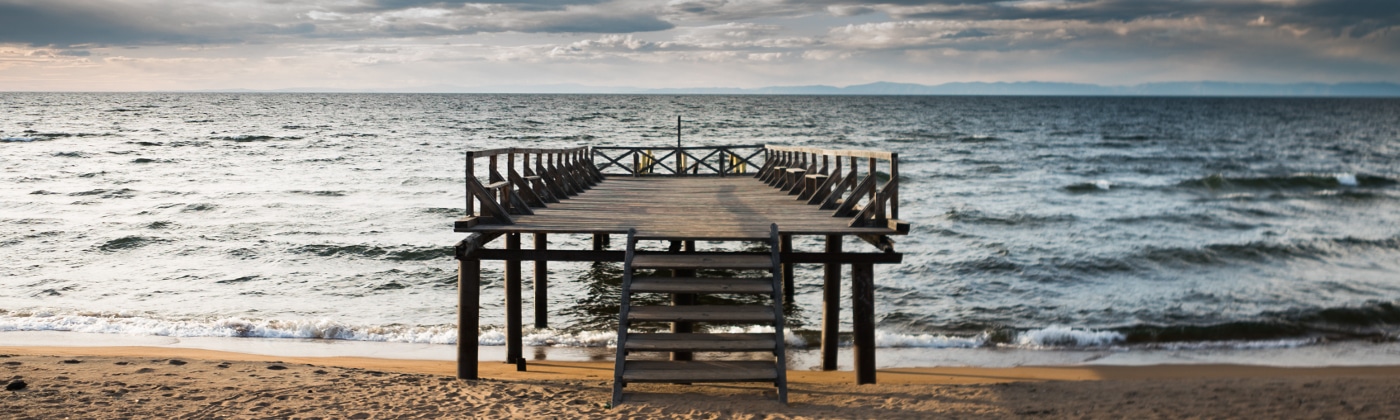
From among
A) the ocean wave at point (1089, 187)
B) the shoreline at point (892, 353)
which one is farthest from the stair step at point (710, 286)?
the ocean wave at point (1089, 187)

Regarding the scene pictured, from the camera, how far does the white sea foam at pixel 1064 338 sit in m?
15.0

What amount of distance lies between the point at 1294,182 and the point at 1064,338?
3476 centimetres

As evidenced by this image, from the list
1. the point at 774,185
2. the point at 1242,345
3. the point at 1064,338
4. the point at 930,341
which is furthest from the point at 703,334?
the point at 1242,345

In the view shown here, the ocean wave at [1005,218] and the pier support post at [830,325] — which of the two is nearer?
the pier support post at [830,325]

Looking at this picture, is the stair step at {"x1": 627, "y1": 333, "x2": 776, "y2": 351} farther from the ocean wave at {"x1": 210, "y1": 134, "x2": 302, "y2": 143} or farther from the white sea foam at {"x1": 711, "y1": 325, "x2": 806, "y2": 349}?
the ocean wave at {"x1": 210, "y1": 134, "x2": 302, "y2": 143}

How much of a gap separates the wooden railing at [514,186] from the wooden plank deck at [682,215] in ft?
0.57

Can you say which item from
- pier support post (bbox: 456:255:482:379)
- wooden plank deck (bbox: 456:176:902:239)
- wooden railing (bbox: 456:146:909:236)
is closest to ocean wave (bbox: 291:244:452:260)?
wooden railing (bbox: 456:146:909:236)

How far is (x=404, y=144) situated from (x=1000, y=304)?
5315 cm

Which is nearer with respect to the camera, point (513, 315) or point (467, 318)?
point (467, 318)

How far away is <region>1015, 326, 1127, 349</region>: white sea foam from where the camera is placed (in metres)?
15.0

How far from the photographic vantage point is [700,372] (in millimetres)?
8648

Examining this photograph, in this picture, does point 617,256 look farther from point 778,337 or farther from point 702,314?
point 778,337

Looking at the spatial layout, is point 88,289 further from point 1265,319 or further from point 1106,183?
point 1106,183

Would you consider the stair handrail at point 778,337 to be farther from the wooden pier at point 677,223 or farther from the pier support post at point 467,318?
the pier support post at point 467,318
